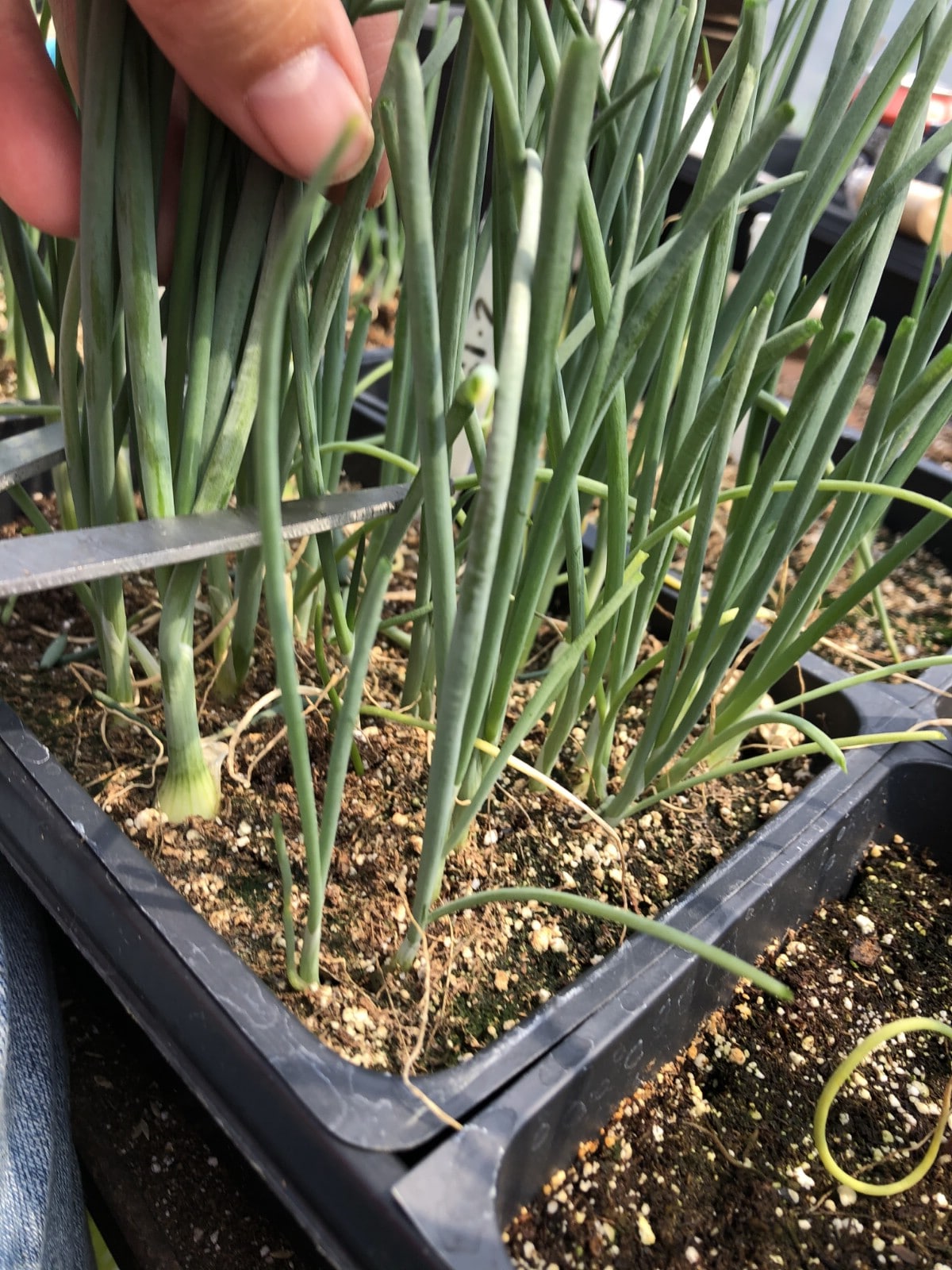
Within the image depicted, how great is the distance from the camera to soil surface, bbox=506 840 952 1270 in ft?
1.17

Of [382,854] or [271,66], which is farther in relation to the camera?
[382,854]

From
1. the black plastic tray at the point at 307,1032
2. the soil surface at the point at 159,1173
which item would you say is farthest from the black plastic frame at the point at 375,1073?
the soil surface at the point at 159,1173

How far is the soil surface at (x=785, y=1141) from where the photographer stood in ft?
1.17

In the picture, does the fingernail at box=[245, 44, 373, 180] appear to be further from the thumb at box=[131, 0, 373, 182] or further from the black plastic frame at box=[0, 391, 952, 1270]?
the black plastic frame at box=[0, 391, 952, 1270]

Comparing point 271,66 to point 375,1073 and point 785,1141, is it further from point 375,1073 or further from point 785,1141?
point 785,1141

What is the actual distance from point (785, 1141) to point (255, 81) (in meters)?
0.48

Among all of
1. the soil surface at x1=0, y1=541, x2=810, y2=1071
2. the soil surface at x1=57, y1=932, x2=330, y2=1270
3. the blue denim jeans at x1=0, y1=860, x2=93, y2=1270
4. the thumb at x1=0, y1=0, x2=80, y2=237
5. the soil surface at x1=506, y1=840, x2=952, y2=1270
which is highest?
the thumb at x1=0, y1=0, x2=80, y2=237

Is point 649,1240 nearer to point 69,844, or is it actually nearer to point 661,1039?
point 661,1039

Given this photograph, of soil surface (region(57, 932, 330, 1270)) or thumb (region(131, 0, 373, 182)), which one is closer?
thumb (region(131, 0, 373, 182))

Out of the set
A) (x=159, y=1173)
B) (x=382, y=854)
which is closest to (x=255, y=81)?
(x=382, y=854)

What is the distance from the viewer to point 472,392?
232 mm

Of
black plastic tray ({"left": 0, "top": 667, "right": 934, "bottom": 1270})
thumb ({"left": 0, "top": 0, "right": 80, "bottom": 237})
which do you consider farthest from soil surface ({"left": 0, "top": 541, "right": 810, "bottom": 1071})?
thumb ({"left": 0, "top": 0, "right": 80, "bottom": 237})

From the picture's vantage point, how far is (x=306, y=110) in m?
0.32

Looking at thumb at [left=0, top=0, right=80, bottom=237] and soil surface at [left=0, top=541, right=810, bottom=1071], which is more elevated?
thumb at [left=0, top=0, right=80, bottom=237]
